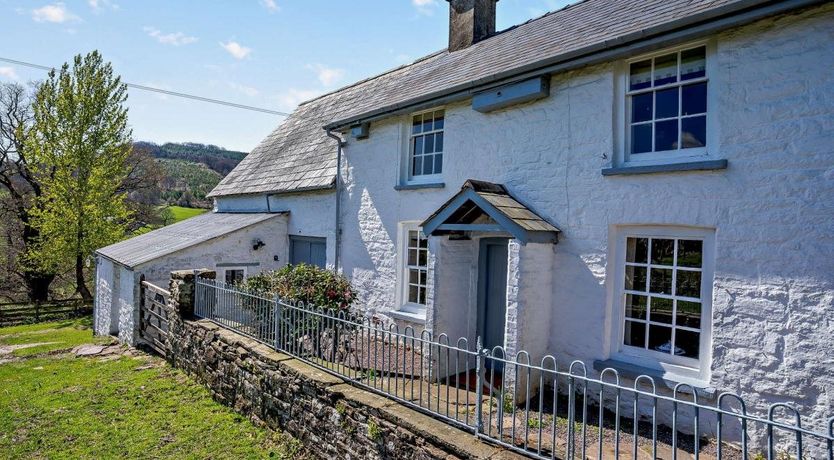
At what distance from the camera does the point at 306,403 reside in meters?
7.10

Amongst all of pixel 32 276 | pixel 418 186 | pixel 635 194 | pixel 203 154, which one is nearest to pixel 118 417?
pixel 418 186

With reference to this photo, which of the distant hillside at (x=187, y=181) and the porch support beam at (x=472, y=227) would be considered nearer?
the porch support beam at (x=472, y=227)

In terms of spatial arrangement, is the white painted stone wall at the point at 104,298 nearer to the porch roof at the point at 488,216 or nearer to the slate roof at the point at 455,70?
the slate roof at the point at 455,70

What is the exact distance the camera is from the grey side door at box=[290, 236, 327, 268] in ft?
41.9

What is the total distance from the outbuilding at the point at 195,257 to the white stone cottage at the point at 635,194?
4661 mm

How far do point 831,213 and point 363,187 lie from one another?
8.45 metres

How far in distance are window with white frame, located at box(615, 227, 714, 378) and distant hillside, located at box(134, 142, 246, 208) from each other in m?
33.7

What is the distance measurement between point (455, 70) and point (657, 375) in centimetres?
698

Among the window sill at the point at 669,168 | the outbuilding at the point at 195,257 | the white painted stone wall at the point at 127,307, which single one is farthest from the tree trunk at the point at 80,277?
the window sill at the point at 669,168

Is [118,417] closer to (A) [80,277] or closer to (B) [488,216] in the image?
(B) [488,216]

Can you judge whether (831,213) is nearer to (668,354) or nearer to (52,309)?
(668,354)

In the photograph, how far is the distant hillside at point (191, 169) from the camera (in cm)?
4788

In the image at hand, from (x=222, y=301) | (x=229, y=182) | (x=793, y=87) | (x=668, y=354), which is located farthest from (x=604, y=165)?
(x=229, y=182)

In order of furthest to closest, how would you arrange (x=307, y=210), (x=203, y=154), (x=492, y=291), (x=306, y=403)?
(x=203, y=154), (x=307, y=210), (x=492, y=291), (x=306, y=403)
